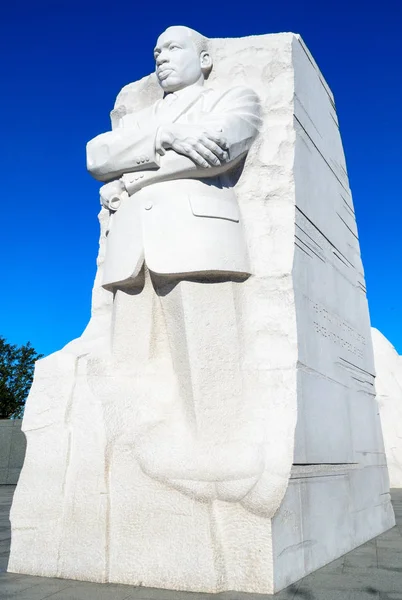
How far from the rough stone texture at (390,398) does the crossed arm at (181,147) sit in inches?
333

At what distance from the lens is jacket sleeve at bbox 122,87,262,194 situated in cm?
373

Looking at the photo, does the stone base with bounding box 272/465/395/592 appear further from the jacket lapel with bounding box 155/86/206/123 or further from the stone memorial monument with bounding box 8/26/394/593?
the jacket lapel with bounding box 155/86/206/123

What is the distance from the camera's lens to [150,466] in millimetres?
3457

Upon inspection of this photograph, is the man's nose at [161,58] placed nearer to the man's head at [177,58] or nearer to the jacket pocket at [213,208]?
the man's head at [177,58]

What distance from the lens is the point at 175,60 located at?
13.7ft

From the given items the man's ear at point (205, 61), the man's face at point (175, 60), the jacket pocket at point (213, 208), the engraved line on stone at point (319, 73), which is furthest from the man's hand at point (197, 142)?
the engraved line on stone at point (319, 73)

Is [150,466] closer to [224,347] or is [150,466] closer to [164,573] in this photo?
[164,573]

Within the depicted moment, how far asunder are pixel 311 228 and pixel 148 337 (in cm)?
150

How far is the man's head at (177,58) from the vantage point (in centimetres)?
416

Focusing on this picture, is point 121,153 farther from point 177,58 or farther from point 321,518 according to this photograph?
point 321,518

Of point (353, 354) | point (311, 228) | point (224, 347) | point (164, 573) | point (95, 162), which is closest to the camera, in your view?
point (164, 573)

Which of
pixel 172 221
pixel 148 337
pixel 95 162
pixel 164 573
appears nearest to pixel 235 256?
pixel 172 221

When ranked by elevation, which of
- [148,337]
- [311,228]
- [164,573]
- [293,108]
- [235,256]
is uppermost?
[293,108]

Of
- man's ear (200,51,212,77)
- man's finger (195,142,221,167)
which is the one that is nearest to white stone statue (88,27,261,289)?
man's finger (195,142,221,167)
